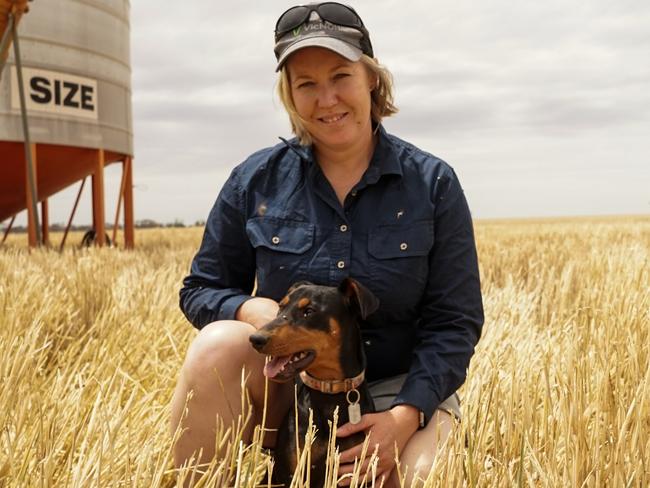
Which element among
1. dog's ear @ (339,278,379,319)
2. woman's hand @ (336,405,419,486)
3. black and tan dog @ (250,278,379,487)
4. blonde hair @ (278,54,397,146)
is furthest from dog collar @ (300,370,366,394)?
blonde hair @ (278,54,397,146)

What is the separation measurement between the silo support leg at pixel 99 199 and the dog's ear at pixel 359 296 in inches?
390

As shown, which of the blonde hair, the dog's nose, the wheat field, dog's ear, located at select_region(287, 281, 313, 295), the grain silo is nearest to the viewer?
the wheat field

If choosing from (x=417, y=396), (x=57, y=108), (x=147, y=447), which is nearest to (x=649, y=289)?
(x=417, y=396)

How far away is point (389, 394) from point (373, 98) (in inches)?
45.0

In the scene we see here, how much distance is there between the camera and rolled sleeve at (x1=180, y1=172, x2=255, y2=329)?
8.89ft

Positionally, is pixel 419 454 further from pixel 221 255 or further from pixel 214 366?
pixel 221 255

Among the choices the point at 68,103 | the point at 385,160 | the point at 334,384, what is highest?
the point at 68,103

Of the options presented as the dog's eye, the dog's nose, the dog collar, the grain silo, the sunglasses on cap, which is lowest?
the dog collar

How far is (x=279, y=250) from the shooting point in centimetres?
256

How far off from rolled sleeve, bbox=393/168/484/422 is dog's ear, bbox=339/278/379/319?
332 millimetres

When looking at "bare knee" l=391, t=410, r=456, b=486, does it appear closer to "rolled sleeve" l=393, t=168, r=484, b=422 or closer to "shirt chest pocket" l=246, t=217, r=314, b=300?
"rolled sleeve" l=393, t=168, r=484, b=422

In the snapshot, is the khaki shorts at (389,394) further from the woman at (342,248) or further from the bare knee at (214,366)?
the bare knee at (214,366)

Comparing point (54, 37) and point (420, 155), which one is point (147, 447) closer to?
point (420, 155)

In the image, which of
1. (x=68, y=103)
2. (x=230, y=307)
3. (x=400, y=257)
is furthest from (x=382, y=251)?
(x=68, y=103)
